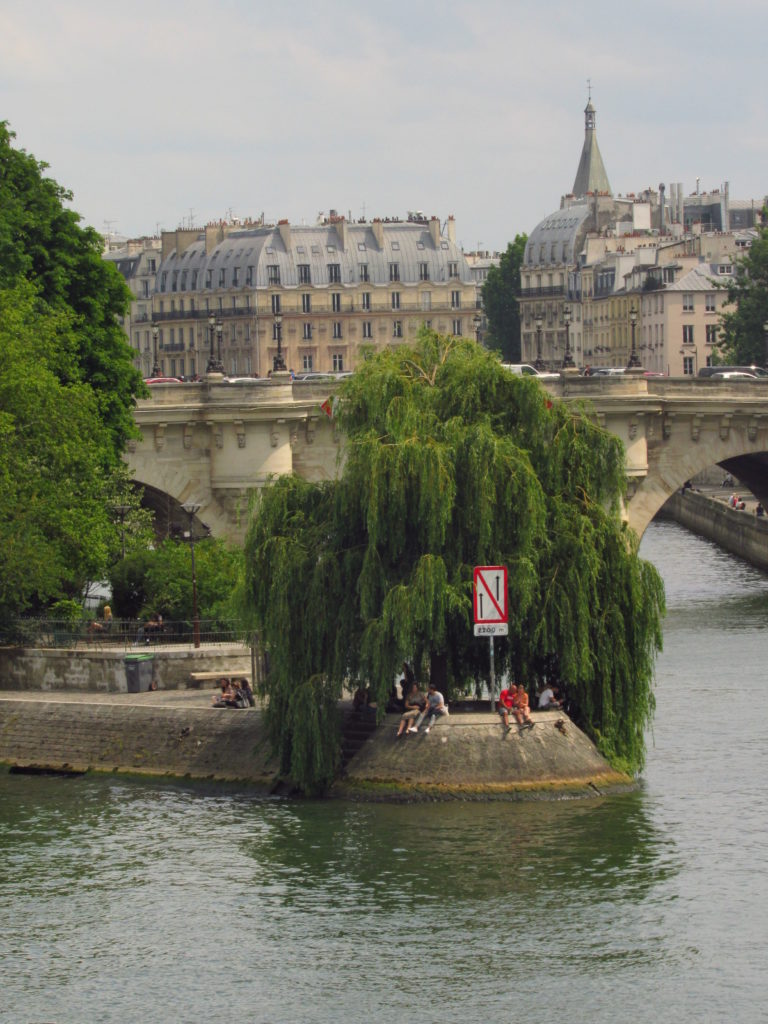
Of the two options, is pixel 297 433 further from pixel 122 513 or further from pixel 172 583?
pixel 172 583

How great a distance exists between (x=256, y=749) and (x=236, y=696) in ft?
7.07

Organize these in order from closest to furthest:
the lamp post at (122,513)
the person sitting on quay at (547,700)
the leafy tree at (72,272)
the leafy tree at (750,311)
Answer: the person sitting on quay at (547,700), the lamp post at (122,513), the leafy tree at (72,272), the leafy tree at (750,311)

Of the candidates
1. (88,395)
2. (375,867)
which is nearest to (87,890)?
(375,867)

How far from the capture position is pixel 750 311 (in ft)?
350

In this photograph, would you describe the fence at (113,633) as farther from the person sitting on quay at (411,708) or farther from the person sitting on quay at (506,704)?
the person sitting on quay at (506,704)

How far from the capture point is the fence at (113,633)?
47.8 meters

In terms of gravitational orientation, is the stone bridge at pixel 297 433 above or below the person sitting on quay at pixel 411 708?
above

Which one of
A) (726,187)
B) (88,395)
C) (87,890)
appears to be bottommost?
(87,890)

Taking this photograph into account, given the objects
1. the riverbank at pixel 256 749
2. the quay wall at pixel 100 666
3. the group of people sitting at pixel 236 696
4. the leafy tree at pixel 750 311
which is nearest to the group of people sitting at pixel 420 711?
the riverbank at pixel 256 749

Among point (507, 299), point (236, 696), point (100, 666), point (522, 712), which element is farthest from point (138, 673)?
point (507, 299)

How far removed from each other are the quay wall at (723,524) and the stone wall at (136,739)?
137 feet

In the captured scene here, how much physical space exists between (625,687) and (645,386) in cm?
2445

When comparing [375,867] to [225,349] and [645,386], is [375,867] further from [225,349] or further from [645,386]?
[225,349]

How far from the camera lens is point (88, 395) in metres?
49.9
